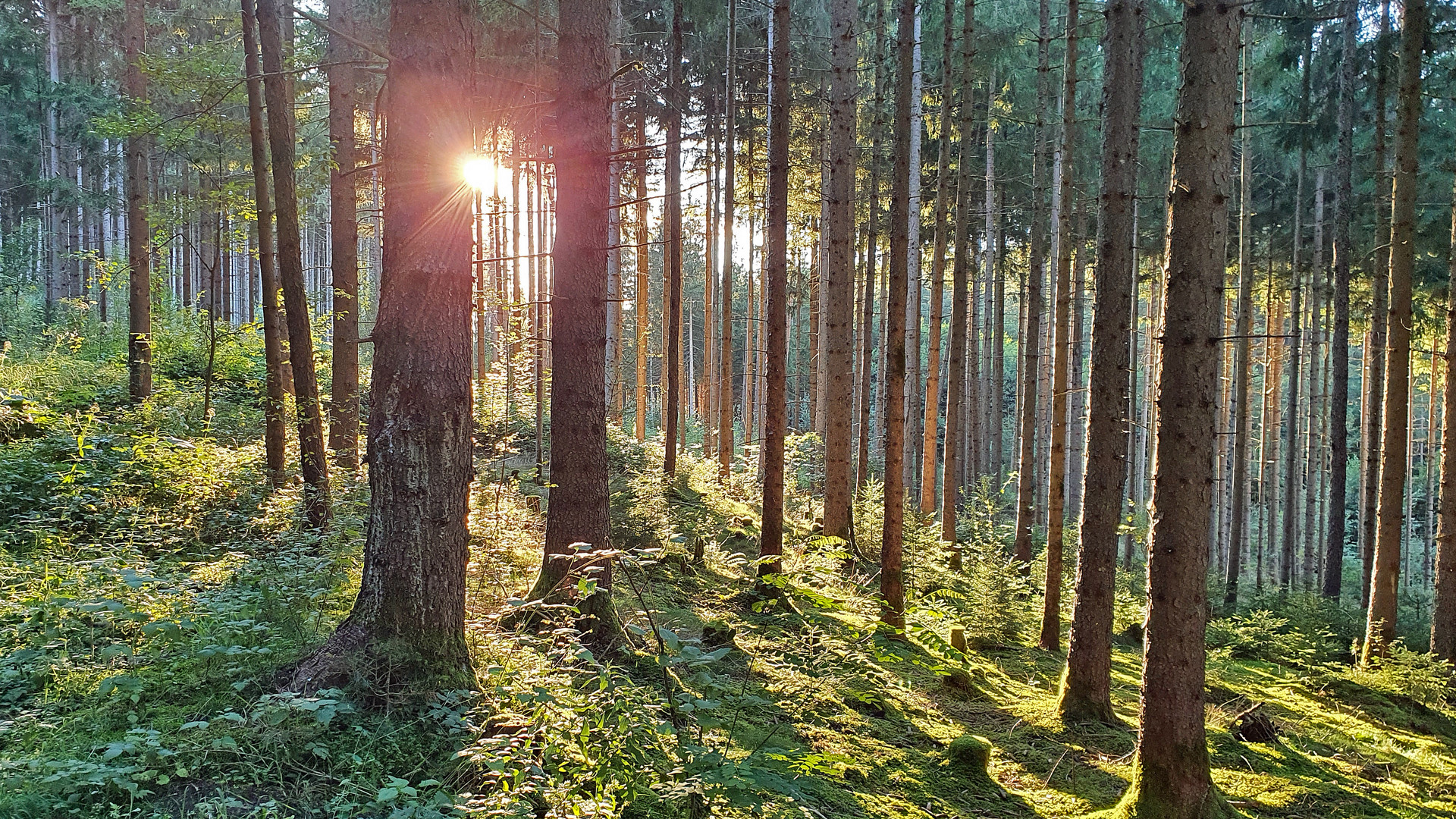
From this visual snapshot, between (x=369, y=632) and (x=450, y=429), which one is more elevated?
(x=450, y=429)

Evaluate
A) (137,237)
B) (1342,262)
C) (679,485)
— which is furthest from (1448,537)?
(137,237)

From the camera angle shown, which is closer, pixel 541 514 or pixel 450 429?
pixel 450 429

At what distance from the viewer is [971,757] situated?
5.46m

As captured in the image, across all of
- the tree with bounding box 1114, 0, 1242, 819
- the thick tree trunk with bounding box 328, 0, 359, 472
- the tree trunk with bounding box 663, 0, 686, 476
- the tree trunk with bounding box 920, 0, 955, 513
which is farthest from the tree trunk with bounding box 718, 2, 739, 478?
the tree with bounding box 1114, 0, 1242, 819

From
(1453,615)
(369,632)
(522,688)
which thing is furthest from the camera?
(1453,615)

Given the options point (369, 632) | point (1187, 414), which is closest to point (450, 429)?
point (369, 632)

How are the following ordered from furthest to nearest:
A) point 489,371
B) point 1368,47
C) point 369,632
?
point 489,371, point 1368,47, point 369,632

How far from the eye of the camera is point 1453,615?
9.95m

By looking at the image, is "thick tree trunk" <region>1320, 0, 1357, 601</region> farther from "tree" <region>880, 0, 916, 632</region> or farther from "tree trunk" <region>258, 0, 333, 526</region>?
"tree trunk" <region>258, 0, 333, 526</region>

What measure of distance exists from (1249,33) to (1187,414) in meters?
18.4

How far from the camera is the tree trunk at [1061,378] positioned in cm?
829

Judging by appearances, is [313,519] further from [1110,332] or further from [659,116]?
[659,116]

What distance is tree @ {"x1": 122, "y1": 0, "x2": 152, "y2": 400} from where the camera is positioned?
12.4 meters

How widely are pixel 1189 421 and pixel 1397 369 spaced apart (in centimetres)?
817
